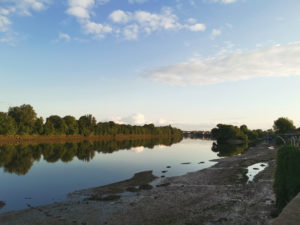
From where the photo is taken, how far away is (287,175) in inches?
778

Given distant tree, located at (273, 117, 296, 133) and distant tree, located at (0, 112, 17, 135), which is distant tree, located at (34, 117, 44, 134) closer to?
distant tree, located at (0, 112, 17, 135)

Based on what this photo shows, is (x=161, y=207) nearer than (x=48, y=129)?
Yes

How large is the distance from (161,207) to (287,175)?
13.4 m

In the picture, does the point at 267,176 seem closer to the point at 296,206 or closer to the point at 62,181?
the point at 296,206

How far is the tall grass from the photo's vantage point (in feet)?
62.2

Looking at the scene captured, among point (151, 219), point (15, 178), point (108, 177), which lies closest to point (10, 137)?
point (15, 178)

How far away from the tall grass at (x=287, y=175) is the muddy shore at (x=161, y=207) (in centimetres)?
230

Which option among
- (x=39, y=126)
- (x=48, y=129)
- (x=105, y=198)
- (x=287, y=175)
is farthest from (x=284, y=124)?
(x=39, y=126)

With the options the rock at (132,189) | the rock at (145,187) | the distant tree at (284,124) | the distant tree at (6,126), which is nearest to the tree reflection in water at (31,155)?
the rock at (132,189)

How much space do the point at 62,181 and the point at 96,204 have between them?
60.6 feet

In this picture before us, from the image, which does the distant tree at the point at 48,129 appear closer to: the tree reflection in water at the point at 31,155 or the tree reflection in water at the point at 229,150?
the tree reflection in water at the point at 31,155

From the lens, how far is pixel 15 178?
142 ft

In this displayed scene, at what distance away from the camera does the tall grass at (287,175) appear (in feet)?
62.2

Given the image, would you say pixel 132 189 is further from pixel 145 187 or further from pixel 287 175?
pixel 287 175
